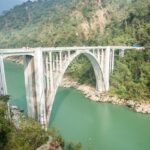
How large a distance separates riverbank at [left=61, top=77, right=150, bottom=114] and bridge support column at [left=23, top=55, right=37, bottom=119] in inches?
347

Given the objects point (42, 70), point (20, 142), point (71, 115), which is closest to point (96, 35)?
point (71, 115)

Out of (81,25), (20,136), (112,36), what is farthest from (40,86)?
(81,25)

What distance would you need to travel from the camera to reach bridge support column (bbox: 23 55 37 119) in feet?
54.1

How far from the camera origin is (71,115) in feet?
74.2

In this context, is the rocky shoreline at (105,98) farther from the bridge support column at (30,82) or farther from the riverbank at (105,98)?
the bridge support column at (30,82)

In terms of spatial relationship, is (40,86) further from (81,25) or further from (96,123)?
(81,25)

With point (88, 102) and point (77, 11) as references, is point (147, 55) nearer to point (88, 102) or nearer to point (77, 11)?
point (88, 102)

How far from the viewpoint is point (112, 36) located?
36.0 meters

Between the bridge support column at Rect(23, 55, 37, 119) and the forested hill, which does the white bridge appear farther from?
the forested hill

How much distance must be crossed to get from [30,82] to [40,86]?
664 millimetres

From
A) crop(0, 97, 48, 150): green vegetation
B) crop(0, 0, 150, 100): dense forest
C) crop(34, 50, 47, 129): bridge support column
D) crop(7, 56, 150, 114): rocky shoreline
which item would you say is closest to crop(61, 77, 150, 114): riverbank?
crop(7, 56, 150, 114): rocky shoreline

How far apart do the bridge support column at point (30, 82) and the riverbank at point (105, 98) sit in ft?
29.0

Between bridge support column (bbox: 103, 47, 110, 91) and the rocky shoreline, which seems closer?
the rocky shoreline

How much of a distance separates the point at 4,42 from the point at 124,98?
47.1m
